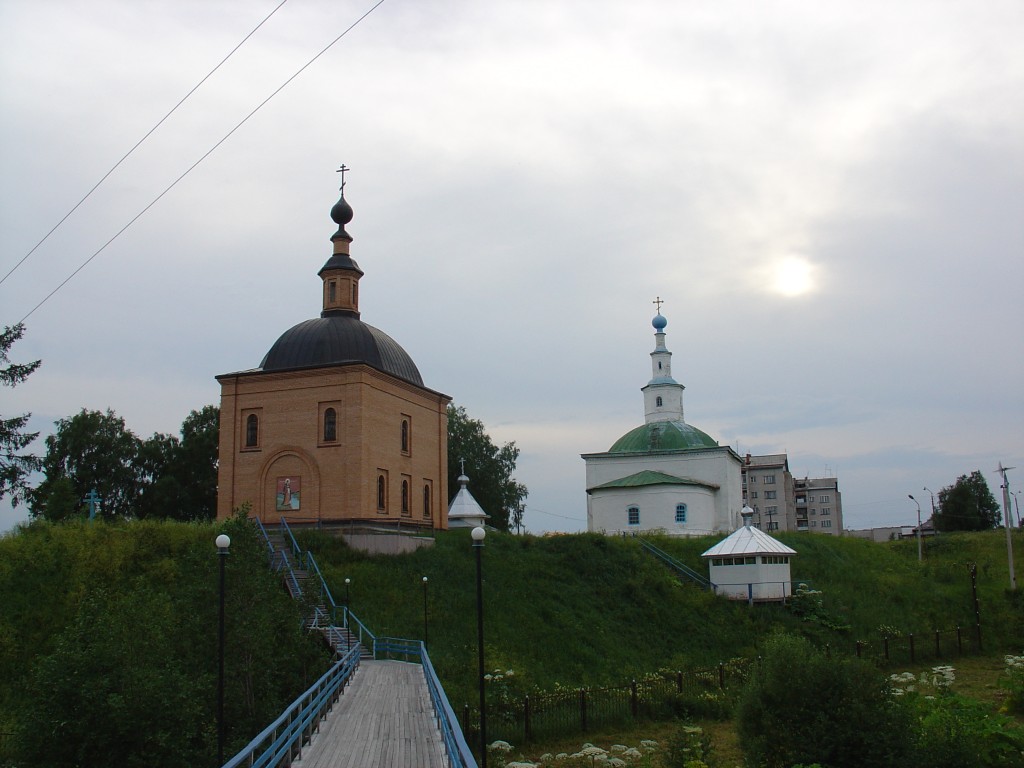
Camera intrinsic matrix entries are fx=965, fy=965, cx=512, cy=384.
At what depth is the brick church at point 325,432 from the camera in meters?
35.5

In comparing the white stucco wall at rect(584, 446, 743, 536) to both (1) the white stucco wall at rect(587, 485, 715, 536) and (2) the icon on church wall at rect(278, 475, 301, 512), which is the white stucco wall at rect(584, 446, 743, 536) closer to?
(1) the white stucco wall at rect(587, 485, 715, 536)

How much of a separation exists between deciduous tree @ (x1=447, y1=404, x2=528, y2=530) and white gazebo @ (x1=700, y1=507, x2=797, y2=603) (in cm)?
2884

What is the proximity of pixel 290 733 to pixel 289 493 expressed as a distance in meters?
23.5

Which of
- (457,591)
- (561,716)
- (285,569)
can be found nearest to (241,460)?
(285,569)

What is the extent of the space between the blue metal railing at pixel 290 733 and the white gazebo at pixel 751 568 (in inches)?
819

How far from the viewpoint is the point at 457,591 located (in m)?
31.6

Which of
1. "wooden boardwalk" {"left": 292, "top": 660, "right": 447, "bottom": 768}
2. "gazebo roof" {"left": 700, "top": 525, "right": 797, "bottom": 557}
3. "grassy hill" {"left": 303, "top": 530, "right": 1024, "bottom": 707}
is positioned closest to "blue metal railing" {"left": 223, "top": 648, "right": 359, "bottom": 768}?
"wooden boardwalk" {"left": 292, "top": 660, "right": 447, "bottom": 768}

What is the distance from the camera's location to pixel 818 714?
1702 centimetres

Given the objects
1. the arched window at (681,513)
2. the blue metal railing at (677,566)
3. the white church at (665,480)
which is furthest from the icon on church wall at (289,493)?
the arched window at (681,513)

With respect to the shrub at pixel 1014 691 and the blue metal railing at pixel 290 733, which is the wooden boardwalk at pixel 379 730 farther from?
the shrub at pixel 1014 691

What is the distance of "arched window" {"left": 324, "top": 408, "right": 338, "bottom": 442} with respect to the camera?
1417 inches

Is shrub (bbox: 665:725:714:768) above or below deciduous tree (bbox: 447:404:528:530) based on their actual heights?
below

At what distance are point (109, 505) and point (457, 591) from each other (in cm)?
2759

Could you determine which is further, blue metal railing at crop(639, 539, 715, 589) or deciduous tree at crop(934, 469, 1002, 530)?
deciduous tree at crop(934, 469, 1002, 530)
